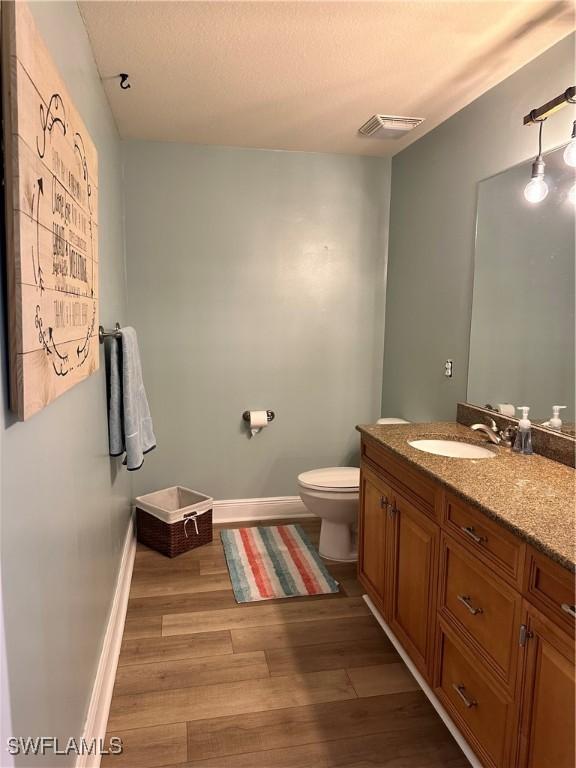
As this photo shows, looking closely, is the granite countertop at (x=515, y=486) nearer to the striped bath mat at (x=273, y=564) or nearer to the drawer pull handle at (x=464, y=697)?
the drawer pull handle at (x=464, y=697)

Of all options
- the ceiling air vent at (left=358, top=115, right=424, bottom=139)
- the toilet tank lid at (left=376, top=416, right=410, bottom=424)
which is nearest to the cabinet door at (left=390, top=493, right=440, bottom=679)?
the toilet tank lid at (left=376, top=416, right=410, bottom=424)

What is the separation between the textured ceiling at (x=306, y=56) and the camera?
5.86 feet

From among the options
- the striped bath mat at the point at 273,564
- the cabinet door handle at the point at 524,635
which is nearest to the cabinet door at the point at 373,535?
the striped bath mat at the point at 273,564

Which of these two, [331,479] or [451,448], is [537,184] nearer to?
[451,448]

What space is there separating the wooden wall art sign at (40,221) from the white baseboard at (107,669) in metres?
1.06

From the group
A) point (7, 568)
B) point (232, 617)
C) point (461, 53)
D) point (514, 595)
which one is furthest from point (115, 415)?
point (461, 53)

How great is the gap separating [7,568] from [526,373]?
6.53 ft

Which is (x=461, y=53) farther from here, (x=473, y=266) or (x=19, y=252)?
(x=19, y=252)

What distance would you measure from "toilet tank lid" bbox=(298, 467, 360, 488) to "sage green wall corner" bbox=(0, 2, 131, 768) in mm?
1064

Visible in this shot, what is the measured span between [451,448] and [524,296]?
709 millimetres

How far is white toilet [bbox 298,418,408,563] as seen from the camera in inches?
112

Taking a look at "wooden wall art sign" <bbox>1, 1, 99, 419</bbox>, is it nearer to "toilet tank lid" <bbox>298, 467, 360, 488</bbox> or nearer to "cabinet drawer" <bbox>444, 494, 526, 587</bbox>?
"cabinet drawer" <bbox>444, 494, 526, 587</bbox>

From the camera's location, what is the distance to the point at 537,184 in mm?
1973

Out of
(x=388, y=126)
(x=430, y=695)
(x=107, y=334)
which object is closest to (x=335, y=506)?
(x=430, y=695)
